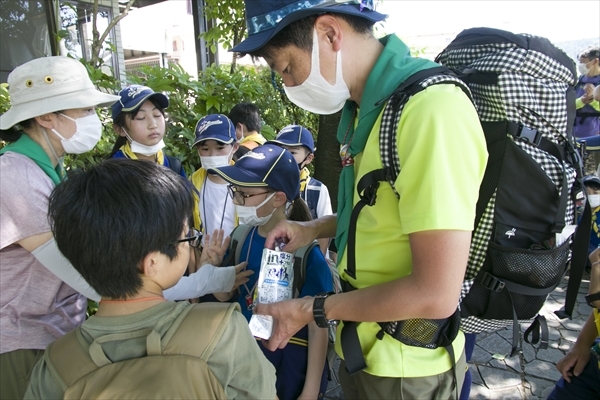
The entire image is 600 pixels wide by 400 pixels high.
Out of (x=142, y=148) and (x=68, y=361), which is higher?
(x=142, y=148)

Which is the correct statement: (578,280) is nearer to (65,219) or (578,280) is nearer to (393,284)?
(393,284)

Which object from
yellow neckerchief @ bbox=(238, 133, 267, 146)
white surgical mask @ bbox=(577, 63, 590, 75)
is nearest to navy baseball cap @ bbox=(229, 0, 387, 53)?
yellow neckerchief @ bbox=(238, 133, 267, 146)

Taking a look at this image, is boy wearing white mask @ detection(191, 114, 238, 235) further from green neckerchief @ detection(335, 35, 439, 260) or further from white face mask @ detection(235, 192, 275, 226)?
green neckerchief @ detection(335, 35, 439, 260)

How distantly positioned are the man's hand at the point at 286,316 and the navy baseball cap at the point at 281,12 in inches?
33.4

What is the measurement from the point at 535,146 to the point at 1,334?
205 centimetres

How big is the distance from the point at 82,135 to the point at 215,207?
1.39 meters

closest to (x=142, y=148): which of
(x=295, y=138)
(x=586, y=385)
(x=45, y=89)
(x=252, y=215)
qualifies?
(x=45, y=89)

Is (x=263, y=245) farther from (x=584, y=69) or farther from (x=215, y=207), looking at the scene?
(x=584, y=69)

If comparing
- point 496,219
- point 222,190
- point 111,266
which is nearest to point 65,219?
point 111,266

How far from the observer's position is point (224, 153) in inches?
140

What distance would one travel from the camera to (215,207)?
3.38 meters

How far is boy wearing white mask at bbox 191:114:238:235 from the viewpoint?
3.34 meters

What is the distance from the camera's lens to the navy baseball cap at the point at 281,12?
1.25 m

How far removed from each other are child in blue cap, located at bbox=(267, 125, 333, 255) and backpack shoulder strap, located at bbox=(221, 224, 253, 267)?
1131 mm
